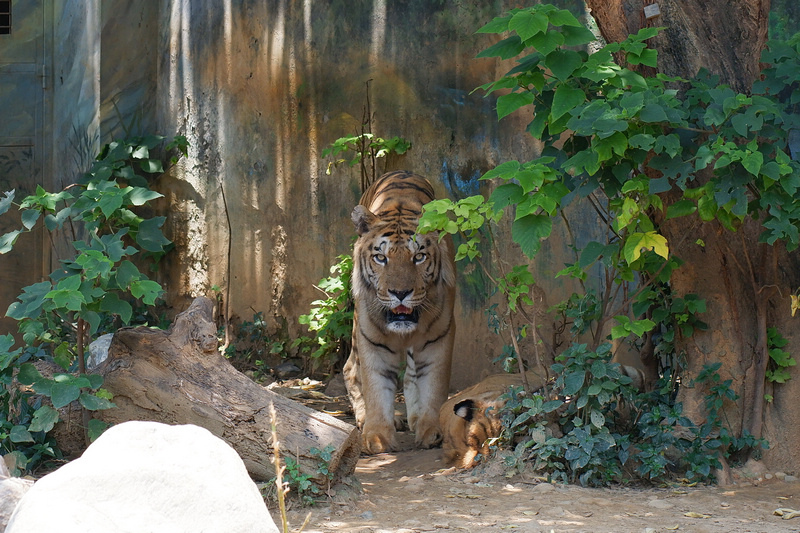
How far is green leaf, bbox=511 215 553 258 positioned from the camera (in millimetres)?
3605

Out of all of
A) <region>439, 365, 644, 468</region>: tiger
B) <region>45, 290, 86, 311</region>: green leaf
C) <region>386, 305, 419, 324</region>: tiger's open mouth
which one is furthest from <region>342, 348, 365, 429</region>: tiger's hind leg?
<region>45, 290, 86, 311</region>: green leaf

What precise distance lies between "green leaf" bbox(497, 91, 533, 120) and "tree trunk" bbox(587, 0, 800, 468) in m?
0.84

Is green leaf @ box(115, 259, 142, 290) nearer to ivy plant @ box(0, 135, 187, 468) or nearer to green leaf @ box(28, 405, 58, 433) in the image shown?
ivy plant @ box(0, 135, 187, 468)

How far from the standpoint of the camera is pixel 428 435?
507 cm

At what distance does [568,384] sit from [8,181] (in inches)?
261

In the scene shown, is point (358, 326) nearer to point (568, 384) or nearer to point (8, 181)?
point (568, 384)

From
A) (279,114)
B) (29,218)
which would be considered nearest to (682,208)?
(29,218)

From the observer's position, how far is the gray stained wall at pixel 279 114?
21.7 feet

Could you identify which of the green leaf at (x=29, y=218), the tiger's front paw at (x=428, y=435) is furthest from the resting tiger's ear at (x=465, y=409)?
the green leaf at (x=29, y=218)

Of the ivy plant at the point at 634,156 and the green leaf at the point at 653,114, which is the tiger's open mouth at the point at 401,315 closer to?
the ivy plant at the point at 634,156

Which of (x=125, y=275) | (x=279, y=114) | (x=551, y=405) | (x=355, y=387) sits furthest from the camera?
(x=279, y=114)

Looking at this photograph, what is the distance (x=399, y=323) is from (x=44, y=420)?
214 cm

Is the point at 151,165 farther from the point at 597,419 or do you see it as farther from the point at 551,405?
the point at 597,419

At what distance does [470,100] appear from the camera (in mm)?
6566
